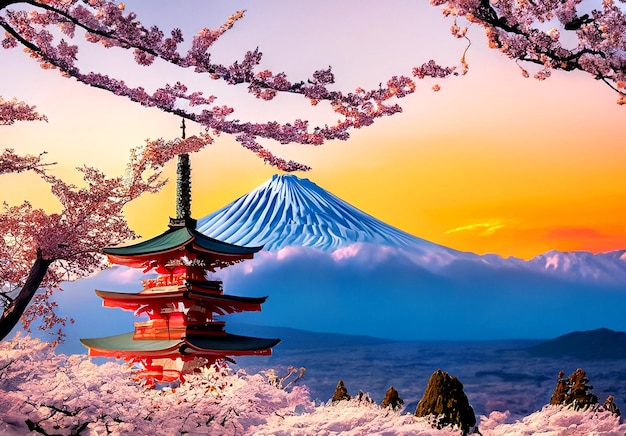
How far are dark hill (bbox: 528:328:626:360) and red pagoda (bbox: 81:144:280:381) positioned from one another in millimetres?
36241

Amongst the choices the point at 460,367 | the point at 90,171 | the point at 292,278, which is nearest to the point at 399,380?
the point at 460,367

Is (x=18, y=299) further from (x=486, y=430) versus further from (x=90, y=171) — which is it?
(x=486, y=430)

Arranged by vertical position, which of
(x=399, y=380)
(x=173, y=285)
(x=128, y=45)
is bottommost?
(x=399, y=380)

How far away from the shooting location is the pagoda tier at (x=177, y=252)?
16828mm

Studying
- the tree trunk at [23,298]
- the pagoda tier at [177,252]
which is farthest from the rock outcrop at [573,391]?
the tree trunk at [23,298]

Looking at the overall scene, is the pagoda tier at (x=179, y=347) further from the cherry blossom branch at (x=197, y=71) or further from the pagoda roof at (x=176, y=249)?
the cherry blossom branch at (x=197, y=71)

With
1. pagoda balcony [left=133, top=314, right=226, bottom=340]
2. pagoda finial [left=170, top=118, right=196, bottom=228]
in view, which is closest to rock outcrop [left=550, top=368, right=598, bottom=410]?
pagoda balcony [left=133, top=314, right=226, bottom=340]

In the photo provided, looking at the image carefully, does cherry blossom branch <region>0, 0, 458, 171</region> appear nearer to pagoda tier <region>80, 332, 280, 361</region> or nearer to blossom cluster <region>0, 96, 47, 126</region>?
blossom cluster <region>0, 96, 47, 126</region>

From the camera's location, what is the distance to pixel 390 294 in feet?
176

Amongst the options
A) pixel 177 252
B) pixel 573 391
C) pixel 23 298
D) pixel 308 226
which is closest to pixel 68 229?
pixel 23 298

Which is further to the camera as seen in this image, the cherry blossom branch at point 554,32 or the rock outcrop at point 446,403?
the rock outcrop at point 446,403

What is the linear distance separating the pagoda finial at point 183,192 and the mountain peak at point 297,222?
33.2 metres

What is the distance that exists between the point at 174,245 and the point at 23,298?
7655mm

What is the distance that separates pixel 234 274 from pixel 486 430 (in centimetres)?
4361
